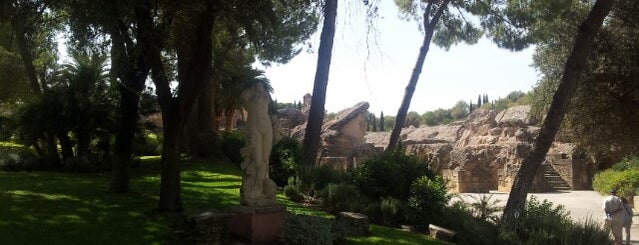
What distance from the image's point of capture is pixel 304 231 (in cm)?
815

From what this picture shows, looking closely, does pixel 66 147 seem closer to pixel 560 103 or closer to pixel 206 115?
pixel 206 115

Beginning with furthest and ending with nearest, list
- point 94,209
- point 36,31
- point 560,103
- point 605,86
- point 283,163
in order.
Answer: point 283,163, point 605,86, point 36,31, point 560,103, point 94,209

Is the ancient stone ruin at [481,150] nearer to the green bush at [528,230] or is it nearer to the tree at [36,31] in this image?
the tree at [36,31]

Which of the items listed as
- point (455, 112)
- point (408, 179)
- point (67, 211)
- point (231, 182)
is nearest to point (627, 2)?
point (408, 179)

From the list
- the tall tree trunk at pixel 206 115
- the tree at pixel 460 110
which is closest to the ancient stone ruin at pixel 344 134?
the tall tree trunk at pixel 206 115

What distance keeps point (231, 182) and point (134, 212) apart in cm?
642

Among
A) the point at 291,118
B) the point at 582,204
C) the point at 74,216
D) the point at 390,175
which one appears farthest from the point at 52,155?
the point at 291,118

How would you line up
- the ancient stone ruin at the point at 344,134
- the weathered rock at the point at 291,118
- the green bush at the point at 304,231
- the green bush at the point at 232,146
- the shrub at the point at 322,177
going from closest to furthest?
the green bush at the point at 304,231 < the shrub at the point at 322,177 < the green bush at the point at 232,146 < the ancient stone ruin at the point at 344,134 < the weathered rock at the point at 291,118

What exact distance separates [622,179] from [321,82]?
15115 mm

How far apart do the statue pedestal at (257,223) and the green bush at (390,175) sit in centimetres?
487

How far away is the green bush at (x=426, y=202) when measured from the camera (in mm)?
11430

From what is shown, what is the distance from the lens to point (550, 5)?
16.3 m

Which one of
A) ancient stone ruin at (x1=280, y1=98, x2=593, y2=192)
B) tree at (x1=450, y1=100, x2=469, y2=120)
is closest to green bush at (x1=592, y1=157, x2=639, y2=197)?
ancient stone ruin at (x1=280, y1=98, x2=593, y2=192)

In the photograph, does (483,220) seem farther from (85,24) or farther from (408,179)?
(85,24)
